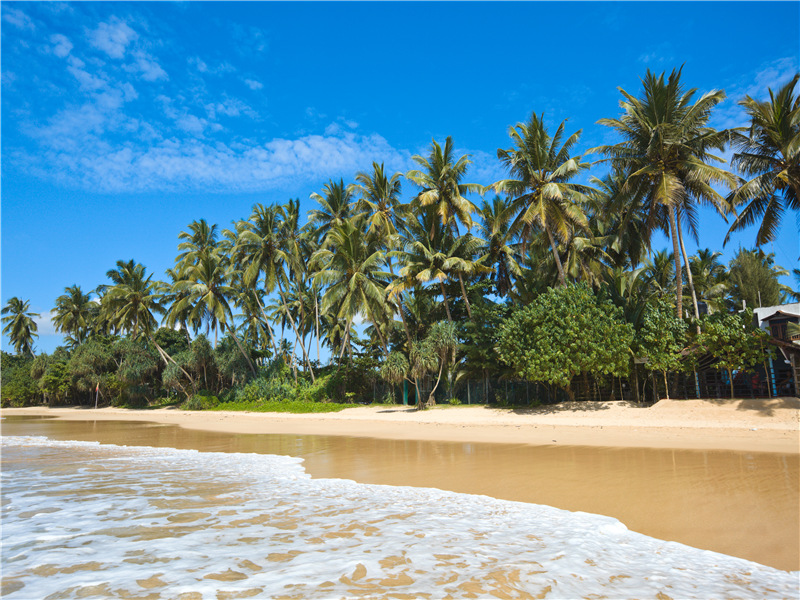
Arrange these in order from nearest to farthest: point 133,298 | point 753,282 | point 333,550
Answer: point 333,550
point 753,282
point 133,298

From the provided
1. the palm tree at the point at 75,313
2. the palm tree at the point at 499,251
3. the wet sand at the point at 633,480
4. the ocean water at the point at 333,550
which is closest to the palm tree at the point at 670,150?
the palm tree at the point at 499,251

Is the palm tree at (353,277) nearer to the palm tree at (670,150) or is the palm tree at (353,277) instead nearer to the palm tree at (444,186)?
the palm tree at (444,186)

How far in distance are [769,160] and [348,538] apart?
1804cm

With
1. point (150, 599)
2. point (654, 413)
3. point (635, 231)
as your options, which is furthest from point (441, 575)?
point (635, 231)

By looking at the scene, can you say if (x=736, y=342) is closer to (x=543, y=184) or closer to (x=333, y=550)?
(x=543, y=184)

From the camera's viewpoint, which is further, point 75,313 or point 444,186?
point 75,313

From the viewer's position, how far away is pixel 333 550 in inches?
175

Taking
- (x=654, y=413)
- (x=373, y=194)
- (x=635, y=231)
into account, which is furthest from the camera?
(x=373, y=194)

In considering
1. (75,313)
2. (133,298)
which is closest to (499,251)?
(133,298)

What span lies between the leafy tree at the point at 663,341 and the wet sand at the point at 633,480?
723 cm

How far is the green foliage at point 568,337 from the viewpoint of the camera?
16422 millimetres

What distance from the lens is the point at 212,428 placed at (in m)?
20.2

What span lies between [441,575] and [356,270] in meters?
20.7

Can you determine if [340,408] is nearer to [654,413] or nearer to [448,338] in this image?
[448,338]
